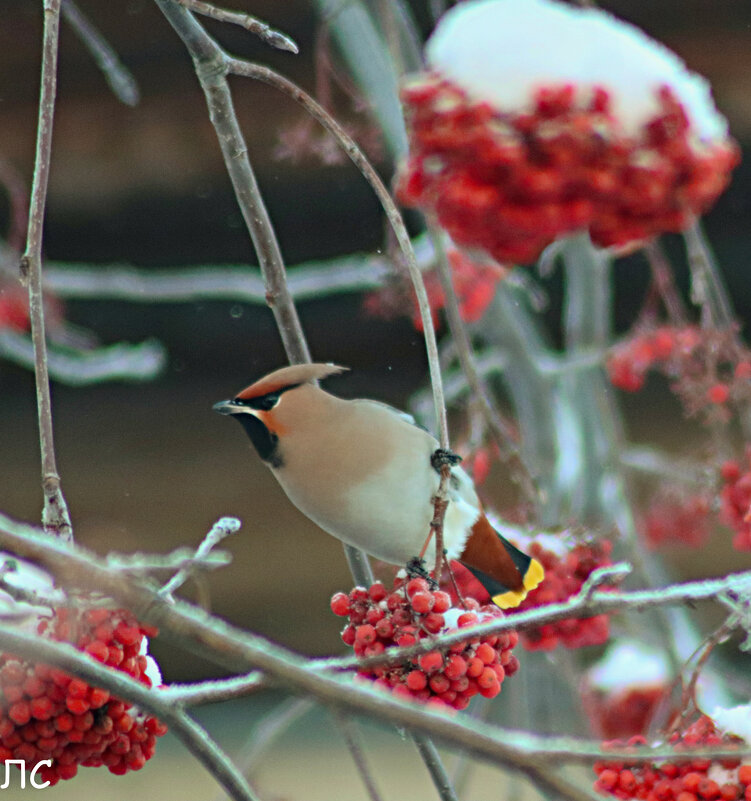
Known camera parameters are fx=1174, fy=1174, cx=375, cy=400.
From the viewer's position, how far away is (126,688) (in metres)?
0.38

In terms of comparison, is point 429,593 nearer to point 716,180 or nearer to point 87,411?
point 716,180

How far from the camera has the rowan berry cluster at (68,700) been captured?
52 cm

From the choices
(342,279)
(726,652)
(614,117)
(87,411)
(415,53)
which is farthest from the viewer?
(726,652)

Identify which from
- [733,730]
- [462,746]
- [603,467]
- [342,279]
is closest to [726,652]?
[603,467]

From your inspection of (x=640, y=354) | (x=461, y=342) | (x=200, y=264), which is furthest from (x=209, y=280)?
(x=461, y=342)

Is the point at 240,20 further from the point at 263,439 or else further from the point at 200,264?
the point at 200,264

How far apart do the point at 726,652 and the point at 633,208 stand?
162cm

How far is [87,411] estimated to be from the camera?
1.72 metres

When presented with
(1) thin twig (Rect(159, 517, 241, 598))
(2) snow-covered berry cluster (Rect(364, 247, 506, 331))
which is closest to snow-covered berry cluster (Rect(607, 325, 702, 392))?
(2) snow-covered berry cluster (Rect(364, 247, 506, 331))

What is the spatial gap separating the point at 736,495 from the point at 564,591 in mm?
185

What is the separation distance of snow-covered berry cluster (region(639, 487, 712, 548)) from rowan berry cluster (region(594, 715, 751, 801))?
0.70 m

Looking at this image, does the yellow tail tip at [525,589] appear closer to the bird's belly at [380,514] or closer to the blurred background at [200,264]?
the bird's belly at [380,514]

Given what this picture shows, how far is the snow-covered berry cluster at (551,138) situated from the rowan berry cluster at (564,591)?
0.77 ft

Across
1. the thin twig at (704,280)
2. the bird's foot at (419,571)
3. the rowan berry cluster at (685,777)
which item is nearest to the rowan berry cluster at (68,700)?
the bird's foot at (419,571)
